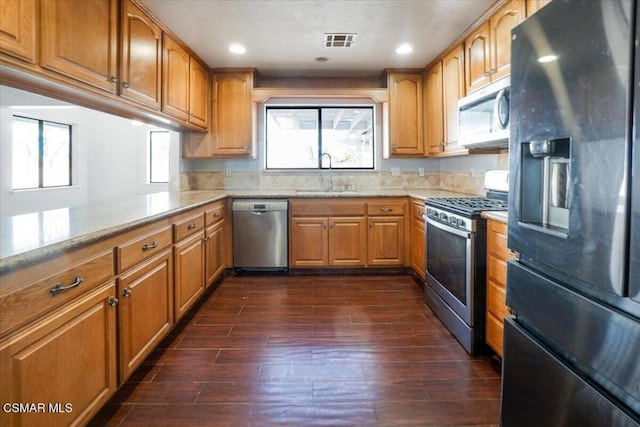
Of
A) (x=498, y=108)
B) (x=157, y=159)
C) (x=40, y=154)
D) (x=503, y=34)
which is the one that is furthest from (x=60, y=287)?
(x=157, y=159)

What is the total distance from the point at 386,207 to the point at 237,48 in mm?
2126

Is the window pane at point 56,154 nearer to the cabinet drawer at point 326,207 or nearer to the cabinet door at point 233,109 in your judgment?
the cabinet door at point 233,109

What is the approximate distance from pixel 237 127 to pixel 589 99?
367 centimetres

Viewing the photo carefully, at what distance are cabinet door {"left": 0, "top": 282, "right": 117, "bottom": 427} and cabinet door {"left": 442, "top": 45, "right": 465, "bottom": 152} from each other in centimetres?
298

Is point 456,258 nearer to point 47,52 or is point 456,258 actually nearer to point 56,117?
point 47,52

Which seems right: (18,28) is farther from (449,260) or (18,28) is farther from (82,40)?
(449,260)

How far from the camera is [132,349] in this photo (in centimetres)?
179

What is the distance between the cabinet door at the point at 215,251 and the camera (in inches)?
126

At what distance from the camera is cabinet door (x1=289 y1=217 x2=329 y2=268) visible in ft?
12.9

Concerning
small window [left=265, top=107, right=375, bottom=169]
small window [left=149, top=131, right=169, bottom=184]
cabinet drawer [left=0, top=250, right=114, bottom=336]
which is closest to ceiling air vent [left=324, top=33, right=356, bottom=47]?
small window [left=265, top=107, right=375, bottom=169]

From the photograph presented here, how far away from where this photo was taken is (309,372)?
2008mm

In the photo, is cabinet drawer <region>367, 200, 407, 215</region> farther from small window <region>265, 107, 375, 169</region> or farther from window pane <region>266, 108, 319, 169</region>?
window pane <region>266, 108, 319, 169</region>

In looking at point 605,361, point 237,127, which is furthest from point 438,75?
point 605,361

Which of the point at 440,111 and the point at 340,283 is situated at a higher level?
the point at 440,111
